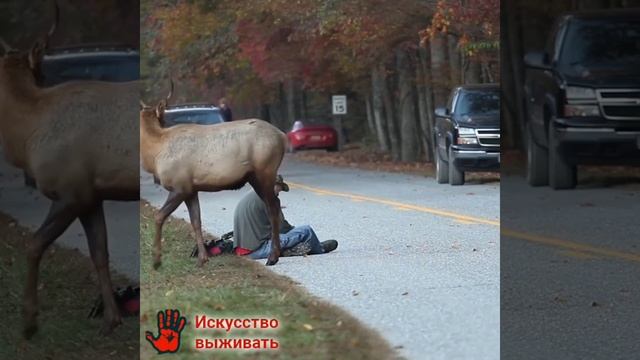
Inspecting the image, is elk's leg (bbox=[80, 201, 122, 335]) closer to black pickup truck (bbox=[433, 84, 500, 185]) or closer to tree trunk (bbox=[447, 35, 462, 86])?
black pickup truck (bbox=[433, 84, 500, 185])

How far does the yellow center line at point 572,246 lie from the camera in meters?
5.39

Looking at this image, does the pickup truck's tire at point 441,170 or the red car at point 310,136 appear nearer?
the red car at point 310,136

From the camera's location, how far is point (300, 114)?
16.5 ft

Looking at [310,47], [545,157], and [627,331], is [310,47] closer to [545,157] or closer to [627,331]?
[545,157]

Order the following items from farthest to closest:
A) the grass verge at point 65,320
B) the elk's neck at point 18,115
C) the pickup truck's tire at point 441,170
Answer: the grass verge at point 65,320
the elk's neck at point 18,115
the pickup truck's tire at point 441,170

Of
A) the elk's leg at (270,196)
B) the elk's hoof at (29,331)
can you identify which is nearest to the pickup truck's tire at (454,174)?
the elk's leg at (270,196)

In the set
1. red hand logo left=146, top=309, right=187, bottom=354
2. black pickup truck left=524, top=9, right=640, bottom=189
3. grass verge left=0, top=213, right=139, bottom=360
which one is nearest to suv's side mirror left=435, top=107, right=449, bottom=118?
black pickup truck left=524, top=9, right=640, bottom=189

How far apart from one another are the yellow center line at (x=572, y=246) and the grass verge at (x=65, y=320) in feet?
5.70

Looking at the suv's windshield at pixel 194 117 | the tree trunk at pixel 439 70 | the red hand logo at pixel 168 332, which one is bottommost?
the red hand logo at pixel 168 332

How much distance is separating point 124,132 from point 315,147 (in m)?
0.86

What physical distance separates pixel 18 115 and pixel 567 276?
2.86 metres

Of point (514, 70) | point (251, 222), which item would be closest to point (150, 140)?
point (251, 222)

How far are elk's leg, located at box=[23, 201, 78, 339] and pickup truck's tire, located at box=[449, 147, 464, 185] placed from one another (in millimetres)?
1667

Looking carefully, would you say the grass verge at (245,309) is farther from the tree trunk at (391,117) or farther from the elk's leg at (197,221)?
the tree trunk at (391,117)
